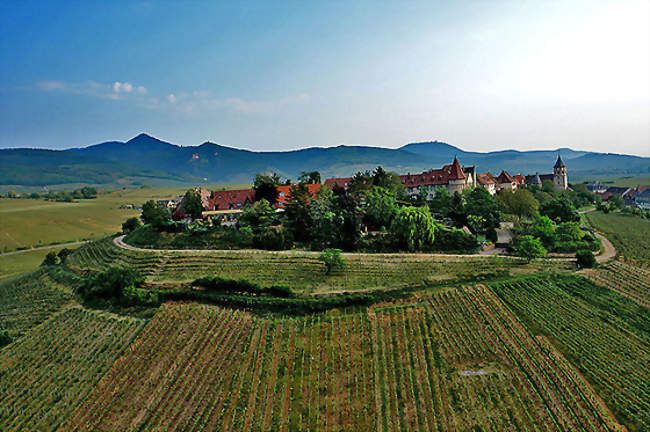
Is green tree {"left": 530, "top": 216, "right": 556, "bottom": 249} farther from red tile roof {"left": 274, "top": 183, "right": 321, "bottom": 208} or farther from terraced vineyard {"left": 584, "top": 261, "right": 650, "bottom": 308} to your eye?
red tile roof {"left": 274, "top": 183, "right": 321, "bottom": 208}

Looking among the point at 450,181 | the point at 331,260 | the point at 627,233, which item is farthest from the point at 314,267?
the point at 627,233

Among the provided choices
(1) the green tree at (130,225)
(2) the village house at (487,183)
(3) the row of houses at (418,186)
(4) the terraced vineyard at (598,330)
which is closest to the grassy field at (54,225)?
(3) the row of houses at (418,186)

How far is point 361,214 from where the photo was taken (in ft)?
175

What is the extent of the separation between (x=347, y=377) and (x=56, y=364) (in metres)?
22.1

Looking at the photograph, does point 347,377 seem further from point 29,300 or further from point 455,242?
point 29,300

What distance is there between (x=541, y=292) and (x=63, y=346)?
139 feet

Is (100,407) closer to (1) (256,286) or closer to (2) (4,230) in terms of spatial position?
(1) (256,286)

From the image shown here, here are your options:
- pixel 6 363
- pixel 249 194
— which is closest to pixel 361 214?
pixel 249 194

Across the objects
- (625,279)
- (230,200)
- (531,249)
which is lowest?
(625,279)

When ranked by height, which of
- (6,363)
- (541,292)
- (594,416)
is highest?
(541,292)

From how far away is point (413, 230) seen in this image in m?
46.4

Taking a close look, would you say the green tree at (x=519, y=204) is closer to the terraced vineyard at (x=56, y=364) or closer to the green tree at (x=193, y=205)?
the green tree at (x=193, y=205)

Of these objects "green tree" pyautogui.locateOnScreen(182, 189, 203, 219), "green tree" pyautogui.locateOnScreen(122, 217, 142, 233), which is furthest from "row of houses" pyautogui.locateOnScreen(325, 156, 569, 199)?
"green tree" pyautogui.locateOnScreen(122, 217, 142, 233)

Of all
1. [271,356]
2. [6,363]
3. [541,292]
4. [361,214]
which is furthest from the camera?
[361,214]
